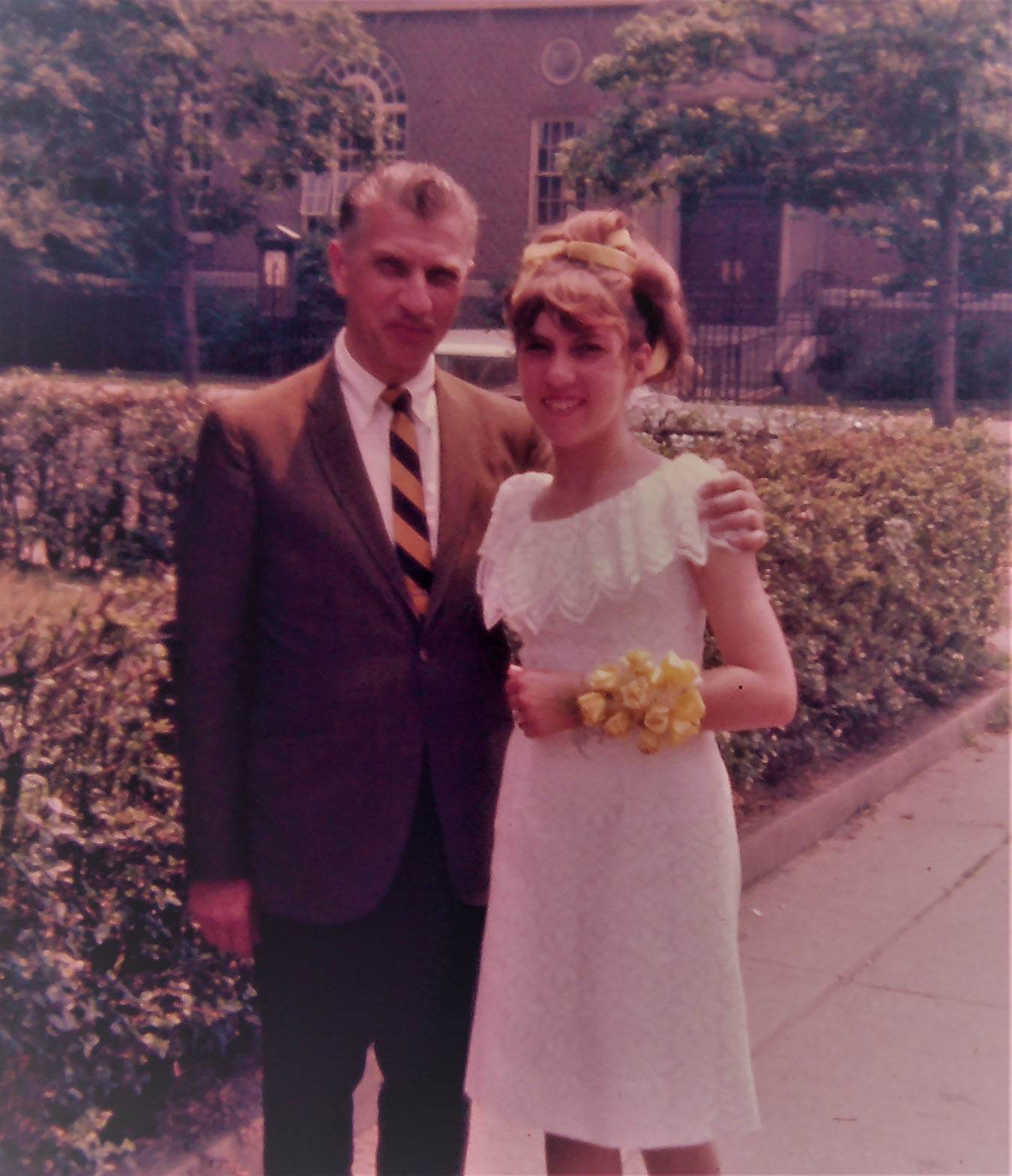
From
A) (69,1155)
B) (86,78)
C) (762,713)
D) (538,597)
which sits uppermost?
(86,78)

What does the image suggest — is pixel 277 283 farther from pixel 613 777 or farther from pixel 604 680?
pixel 604 680

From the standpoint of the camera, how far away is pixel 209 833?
2395mm

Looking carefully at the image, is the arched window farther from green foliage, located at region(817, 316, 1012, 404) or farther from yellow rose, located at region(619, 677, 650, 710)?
yellow rose, located at region(619, 677, 650, 710)

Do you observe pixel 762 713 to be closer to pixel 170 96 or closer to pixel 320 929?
pixel 320 929

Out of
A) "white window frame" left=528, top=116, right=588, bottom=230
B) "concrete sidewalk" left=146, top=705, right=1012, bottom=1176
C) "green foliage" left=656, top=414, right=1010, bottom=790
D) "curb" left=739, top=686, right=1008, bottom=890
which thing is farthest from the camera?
"white window frame" left=528, top=116, right=588, bottom=230

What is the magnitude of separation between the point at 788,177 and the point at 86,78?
967 cm

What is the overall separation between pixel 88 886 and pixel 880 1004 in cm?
252

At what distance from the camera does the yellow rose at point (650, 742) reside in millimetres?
2240

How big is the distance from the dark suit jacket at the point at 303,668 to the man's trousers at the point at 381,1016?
78mm

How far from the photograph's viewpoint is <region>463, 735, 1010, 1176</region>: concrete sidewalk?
341cm

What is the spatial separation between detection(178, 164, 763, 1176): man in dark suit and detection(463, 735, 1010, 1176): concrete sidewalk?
3.62 feet

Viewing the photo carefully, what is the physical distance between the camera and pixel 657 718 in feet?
7.25

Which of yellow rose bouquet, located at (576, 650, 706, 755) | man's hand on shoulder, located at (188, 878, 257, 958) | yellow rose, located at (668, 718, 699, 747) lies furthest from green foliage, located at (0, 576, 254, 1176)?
yellow rose, located at (668, 718, 699, 747)

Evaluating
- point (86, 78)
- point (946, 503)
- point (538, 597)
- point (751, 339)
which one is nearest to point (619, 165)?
point (751, 339)
